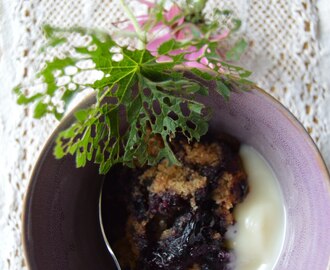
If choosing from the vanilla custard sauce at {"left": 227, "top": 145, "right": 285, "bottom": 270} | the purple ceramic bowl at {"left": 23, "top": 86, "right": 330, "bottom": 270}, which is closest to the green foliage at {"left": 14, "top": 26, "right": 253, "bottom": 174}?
the purple ceramic bowl at {"left": 23, "top": 86, "right": 330, "bottom": 270}

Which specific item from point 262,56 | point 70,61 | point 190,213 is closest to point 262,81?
point 262,56

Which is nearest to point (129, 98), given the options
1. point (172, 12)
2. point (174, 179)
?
point (174, 179)

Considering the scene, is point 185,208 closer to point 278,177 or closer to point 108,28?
point 278,177

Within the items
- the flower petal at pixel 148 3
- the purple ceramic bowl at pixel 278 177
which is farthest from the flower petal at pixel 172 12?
the purple ceramic bowl at pixel 278 177

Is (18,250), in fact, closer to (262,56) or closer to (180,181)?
(180,181)

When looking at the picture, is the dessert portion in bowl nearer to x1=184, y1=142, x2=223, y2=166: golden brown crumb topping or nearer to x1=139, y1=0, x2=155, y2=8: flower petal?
x1=184, y1=142, x2=223, y2=166: golden brown crumb topping

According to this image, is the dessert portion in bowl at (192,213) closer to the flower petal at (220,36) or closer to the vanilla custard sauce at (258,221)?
the vanilla custard sauce at (258,221)
